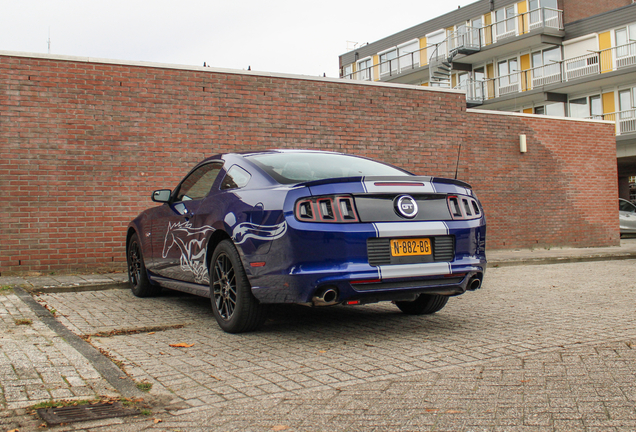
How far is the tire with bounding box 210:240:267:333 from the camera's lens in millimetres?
4836

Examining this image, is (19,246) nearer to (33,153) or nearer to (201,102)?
(33,153)

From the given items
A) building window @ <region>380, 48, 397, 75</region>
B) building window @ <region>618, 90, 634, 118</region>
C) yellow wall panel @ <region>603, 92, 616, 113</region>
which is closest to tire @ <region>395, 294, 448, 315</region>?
building window @ <region>618, 90, 634, 118</region>

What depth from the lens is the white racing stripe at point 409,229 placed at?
452 centimetres

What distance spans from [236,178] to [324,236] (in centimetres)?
134

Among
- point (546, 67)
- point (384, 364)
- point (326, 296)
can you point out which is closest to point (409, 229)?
point (326, 296)

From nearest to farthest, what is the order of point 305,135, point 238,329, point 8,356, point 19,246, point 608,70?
1. point 8,356
2. point 238,329
3. point 19,246
4. point 305,135
5. point 608,70

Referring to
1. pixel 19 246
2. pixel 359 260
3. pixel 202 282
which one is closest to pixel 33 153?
pixel 19 246

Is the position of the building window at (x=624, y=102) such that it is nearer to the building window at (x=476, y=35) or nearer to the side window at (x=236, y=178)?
the building window at (x=476, y=35)

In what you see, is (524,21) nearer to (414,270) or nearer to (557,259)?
(557,259)

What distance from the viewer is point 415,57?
139ft

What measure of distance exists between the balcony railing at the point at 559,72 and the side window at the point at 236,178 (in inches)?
1085

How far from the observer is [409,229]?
461 centimetres

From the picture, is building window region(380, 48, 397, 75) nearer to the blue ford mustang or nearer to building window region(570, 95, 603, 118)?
building window region(570, 95, 603, 118)

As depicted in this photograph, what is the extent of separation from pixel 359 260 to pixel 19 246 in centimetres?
726
